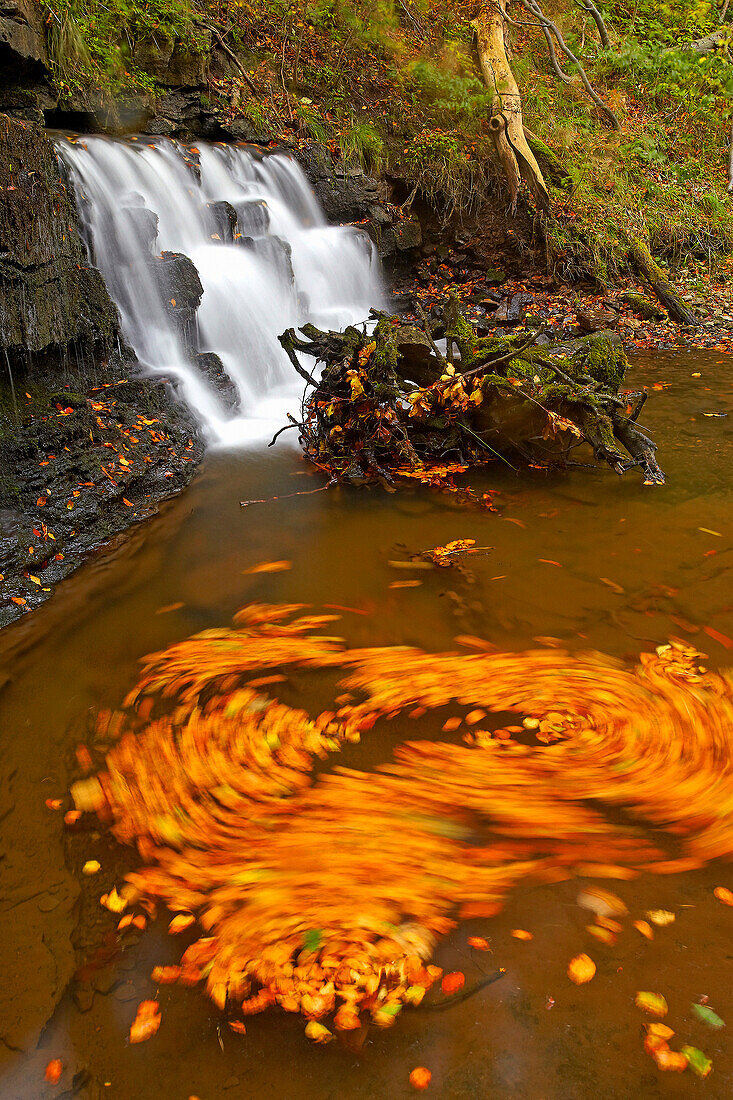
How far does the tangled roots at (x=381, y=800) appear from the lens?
2311mm

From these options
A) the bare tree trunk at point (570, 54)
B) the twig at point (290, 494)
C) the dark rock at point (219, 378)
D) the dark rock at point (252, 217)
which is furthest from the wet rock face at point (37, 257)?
the bare tree trunk at point (570, 54)

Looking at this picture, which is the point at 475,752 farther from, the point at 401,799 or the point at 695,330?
the point at 695,330

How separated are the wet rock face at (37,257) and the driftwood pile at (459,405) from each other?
1830 millimetres

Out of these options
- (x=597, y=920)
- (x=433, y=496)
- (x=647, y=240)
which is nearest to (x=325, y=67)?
(x=647, y=240)

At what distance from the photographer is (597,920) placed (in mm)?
2334

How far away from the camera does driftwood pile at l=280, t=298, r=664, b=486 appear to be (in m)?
5.61

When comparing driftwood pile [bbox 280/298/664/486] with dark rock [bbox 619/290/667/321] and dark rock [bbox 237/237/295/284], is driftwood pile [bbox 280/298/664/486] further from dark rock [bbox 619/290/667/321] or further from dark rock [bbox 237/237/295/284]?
dark rock [bbox 619/290/667/321]

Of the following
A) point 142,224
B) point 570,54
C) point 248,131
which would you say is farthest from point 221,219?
point 570,54

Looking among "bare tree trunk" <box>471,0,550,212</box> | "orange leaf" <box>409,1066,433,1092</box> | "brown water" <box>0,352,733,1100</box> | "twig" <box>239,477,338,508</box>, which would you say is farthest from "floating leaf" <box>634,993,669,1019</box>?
"bare tree trunk" <box>471,0,550,212</box>

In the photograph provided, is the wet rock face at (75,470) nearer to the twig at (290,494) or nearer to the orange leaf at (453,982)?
the twig at (290,494)

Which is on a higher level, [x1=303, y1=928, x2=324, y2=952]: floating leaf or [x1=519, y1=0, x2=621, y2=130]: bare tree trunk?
[x1=519, y1=0, x2=621, y2=130]: bare tree trunk

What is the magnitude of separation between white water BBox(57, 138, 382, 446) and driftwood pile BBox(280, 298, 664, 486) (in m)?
1.22

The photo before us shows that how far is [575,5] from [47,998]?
747 inches

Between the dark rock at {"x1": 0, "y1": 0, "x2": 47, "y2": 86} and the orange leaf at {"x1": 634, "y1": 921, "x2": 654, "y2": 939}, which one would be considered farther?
the dark rock at {"x1": 0, "y1": 0, "x2": 47, "y2": 86}
